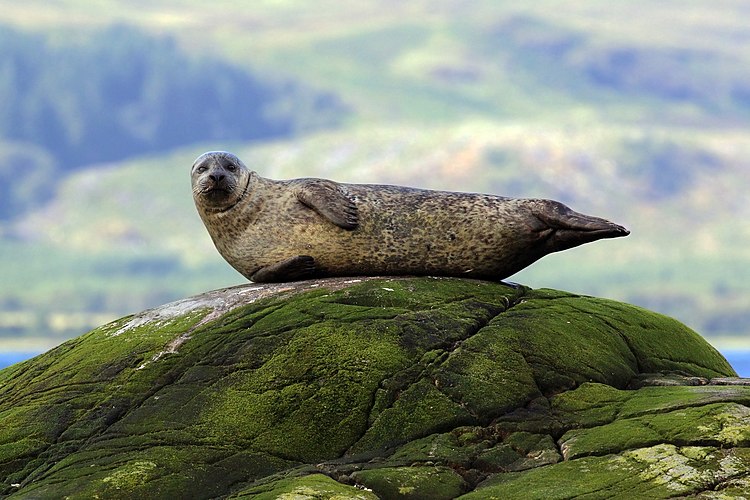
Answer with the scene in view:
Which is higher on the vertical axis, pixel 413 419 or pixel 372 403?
pixel 372 403

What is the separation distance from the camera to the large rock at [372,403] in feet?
39.5

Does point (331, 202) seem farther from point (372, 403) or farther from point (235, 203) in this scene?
point (372, 403)

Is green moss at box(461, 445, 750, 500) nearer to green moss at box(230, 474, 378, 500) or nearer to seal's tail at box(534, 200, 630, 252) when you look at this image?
green moss at box(230, 474, 378, 500)

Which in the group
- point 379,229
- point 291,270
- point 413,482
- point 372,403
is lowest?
point 413,482

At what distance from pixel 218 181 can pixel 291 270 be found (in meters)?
1.64

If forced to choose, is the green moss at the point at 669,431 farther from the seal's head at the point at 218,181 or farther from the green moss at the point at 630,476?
the seal's head at the point at 218,181

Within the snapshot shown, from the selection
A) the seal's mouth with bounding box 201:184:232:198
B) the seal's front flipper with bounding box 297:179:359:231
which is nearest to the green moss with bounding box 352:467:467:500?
the seal's front flipper with bounding box 297:179:359:231

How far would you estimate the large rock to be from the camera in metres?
12.0

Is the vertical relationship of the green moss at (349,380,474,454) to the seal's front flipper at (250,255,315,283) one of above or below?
below

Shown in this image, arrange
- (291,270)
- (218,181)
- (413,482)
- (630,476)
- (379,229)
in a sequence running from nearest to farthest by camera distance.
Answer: (630,476), (413,482), (291,270), (379,229), (218,181)

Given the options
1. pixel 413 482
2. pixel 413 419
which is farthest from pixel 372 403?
pixel 413 482

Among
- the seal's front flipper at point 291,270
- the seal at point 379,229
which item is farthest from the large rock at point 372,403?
the seal at point 379,229

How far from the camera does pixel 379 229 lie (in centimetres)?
1647

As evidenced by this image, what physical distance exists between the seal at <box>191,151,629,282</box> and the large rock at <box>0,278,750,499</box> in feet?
1.92
